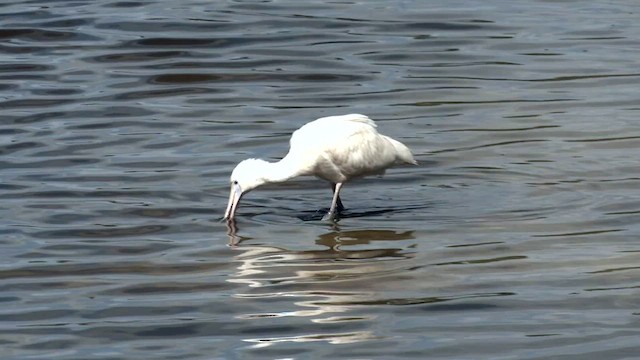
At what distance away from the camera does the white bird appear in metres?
11.5

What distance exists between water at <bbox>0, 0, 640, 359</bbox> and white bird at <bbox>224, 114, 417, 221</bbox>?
0.94ft

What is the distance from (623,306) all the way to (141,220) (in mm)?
3659

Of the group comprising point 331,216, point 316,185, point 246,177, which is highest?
point 246,177

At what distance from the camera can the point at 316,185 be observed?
508 inches

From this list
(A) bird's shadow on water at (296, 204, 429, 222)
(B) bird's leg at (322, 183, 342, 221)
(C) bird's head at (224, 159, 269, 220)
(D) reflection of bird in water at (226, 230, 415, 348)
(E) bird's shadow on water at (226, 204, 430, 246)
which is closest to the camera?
(D) reflection of bird in water at (226, 230, 415, 348)

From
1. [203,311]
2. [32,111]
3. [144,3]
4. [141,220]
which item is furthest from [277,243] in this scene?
[144,3]

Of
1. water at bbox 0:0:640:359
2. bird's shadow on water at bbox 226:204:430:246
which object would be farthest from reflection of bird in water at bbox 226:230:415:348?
bird's shadow on water at bbox 226:204:430:246

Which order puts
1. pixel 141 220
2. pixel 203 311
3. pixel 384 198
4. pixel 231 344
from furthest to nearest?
1. pixel 384 198
2. pixel 141 220
3. pixel 203 311
4. pixel 231 344

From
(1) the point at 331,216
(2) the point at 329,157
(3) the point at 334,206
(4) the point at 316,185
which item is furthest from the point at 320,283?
(4) the point at 316,185

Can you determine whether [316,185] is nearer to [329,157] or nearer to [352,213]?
[352,213]

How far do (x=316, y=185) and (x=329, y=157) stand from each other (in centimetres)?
127

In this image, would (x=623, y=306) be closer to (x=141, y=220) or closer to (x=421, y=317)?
(x=421, y=317)

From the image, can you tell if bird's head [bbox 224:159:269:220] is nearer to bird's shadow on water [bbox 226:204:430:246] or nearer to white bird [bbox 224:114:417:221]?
white bird [bbox 224:114:417:221]

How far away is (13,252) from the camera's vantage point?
34.5 ft
